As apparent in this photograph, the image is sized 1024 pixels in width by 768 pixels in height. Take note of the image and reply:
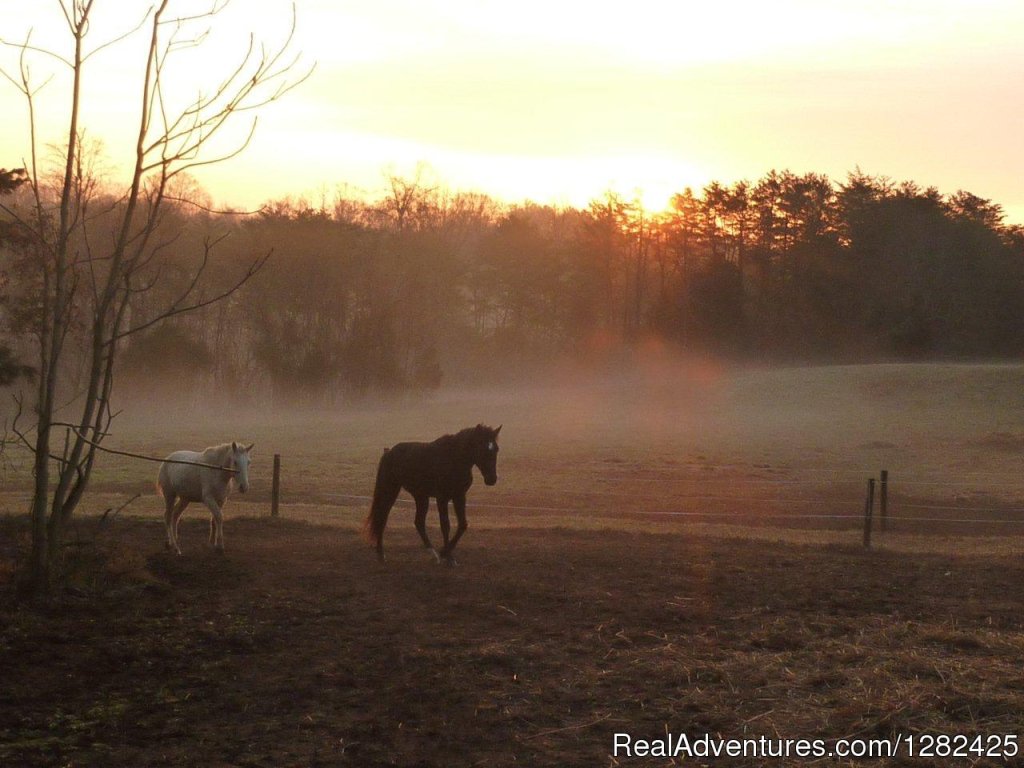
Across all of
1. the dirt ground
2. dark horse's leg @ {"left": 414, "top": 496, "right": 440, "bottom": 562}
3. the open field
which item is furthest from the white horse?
dark horse's leg @ {"left": 414, "top": 496, "right": 440, "bottom": 562}

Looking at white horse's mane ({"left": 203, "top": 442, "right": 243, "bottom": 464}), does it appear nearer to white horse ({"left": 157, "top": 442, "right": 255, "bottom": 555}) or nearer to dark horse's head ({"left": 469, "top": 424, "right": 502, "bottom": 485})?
white horse ({"left": 157, "top": 442, "right": 255, "bottom": 555})

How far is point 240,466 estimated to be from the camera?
37.1ft

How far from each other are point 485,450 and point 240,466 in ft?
9.78

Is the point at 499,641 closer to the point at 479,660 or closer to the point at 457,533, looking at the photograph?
the point at 479,660

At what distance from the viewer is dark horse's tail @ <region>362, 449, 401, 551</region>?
11.2 meters

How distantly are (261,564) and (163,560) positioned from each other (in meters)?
1.03

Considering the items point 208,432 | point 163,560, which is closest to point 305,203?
point 208,432

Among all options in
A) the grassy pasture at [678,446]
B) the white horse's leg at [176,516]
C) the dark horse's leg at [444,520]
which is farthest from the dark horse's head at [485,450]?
the grassy pasture at [678,446]

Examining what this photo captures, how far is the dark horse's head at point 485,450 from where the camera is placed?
35.2ft

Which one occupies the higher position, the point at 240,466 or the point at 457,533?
the point at 240,466

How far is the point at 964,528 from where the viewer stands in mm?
17797

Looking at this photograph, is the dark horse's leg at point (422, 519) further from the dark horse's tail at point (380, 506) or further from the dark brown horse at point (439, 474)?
the dark horse's tail at point (380, 506)

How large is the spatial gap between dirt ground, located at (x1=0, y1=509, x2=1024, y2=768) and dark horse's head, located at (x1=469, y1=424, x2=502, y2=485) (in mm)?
1054

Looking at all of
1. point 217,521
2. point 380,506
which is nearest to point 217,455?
point 217,521
